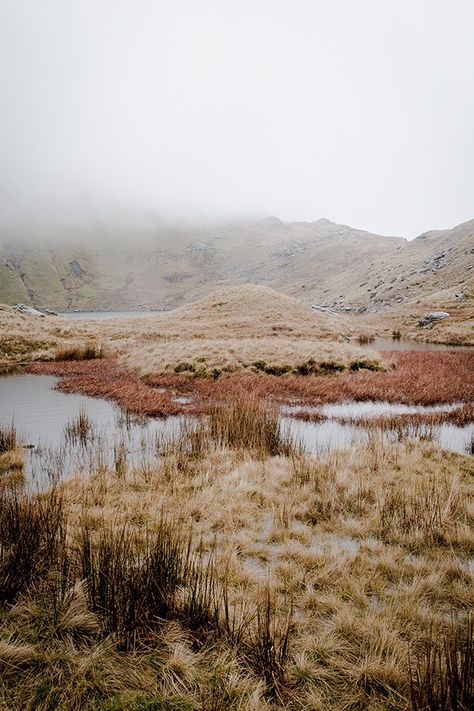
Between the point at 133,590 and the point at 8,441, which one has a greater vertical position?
the point at 133,590

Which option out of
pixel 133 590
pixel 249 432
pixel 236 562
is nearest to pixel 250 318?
pixel 249 432

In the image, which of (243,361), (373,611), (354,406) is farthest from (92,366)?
(373,611)

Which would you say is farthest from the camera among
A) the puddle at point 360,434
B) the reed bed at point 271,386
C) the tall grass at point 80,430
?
the reed bed at point 271,386

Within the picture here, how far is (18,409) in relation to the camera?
15273 mm

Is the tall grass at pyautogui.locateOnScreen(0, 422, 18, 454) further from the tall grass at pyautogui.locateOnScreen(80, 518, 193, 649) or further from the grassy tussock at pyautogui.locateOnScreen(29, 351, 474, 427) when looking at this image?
the tall grass at pyautogui.locateOnScreen(80, 518, 193, 649)

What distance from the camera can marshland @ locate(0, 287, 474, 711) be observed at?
11.0ft

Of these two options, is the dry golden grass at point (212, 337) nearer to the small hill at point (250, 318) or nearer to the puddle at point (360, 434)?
the small hill at point (250, 318)

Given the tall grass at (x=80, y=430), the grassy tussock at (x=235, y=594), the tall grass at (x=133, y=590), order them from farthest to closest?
the tall grass at (x=80, y=430)
the tall grass at (x=133, y=590)
the grassy tussock at (x=235, y=594)

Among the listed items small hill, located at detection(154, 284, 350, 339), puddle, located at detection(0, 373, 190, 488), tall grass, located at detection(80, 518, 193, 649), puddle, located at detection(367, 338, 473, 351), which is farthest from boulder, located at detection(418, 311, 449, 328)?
tall grass, located at detection(80, 518, 193, 649)

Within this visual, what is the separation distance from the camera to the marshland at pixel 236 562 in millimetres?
3359

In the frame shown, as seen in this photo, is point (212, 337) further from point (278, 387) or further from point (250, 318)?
point (278, 387)

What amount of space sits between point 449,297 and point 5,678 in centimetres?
8862

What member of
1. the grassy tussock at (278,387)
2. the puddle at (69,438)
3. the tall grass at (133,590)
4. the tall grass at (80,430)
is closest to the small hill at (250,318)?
the grassy tussock at (278,387)

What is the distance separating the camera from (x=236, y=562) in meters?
5.26
